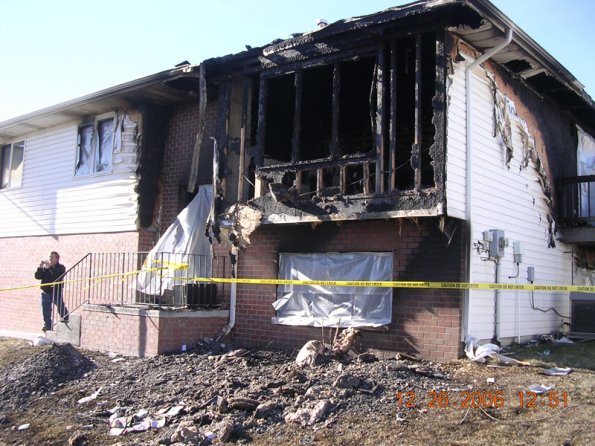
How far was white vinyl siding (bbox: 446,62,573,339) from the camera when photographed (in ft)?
30.0

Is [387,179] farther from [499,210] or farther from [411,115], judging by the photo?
[411,115]

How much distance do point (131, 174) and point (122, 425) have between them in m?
7.13

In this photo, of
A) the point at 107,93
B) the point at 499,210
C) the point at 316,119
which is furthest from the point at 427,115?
the point at 107,93

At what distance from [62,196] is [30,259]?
207cm

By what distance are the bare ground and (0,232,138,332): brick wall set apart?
4.26 metres

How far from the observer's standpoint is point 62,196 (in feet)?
48.0

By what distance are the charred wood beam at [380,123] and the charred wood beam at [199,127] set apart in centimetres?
359

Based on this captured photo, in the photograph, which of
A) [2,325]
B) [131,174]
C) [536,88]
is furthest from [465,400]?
[2,325]

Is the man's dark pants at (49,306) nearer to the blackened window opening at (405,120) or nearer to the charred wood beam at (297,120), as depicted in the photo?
the charred wood beam at (297,120)

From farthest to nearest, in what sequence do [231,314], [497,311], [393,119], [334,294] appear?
[231,314]
[334,294]
[497,311]
[393,119]

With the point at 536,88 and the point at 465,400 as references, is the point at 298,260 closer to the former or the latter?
the point at 465,400

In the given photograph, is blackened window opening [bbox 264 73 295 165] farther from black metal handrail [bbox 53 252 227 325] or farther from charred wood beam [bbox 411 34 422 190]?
charred wood beam [bbox 411 34 422 190]

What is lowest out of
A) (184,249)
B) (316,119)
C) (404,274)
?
(404,274)

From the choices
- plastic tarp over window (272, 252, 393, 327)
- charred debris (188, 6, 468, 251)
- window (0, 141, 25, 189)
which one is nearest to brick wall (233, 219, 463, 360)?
plastic tarp over window (272, 252, 393, 327)
